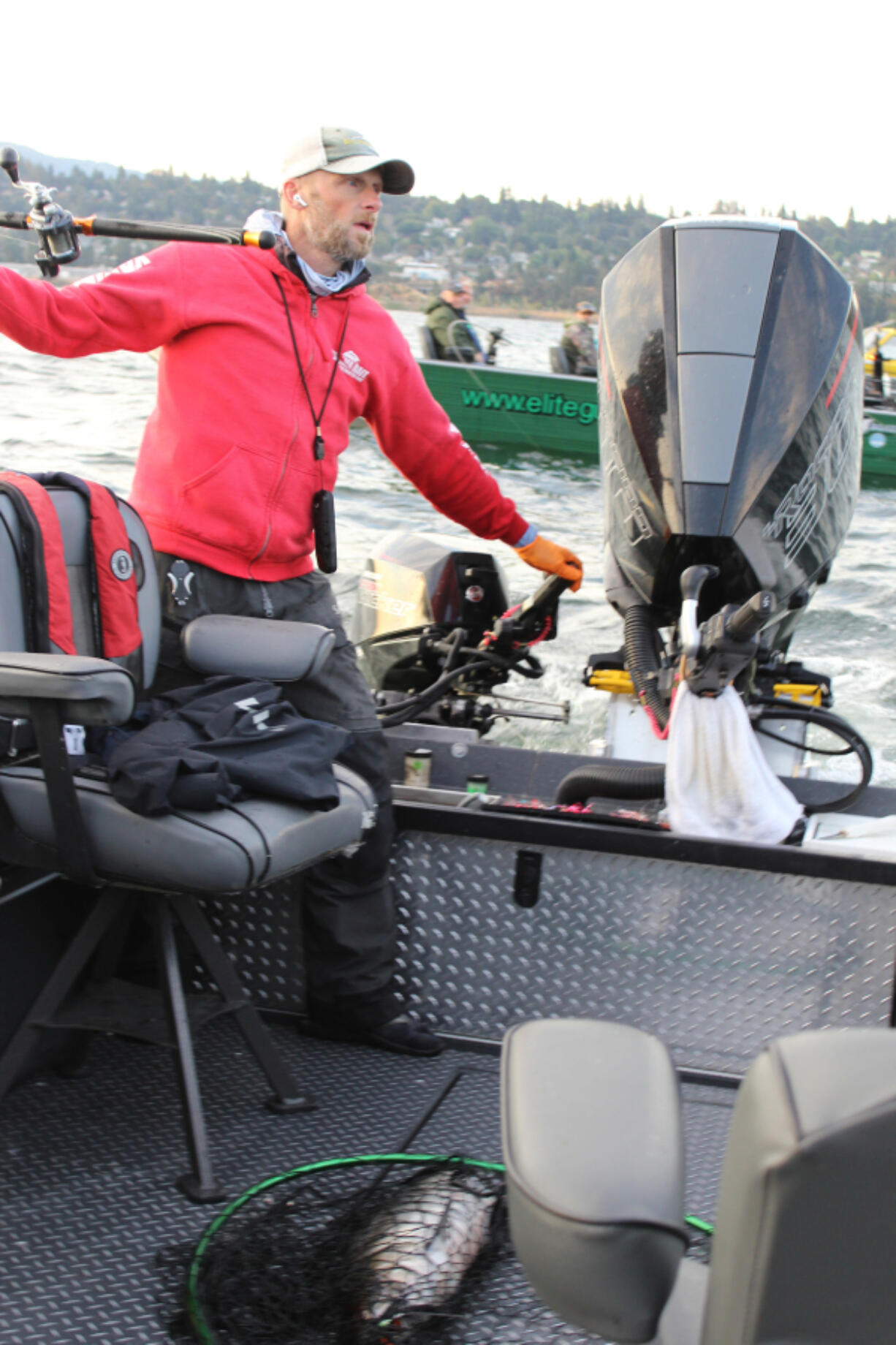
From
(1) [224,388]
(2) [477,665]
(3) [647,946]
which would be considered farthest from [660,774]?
(1) [224,388]

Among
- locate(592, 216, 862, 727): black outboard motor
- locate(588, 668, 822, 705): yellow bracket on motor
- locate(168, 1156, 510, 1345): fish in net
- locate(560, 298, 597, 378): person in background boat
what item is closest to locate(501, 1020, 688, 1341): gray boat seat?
locate(168, 1156, 510, 1345): fish in net

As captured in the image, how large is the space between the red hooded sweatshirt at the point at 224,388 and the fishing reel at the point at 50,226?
61 mm

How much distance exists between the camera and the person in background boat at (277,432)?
88.7 inches

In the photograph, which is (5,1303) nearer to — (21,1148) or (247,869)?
(21,1148)

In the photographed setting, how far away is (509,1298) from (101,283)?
1844mm

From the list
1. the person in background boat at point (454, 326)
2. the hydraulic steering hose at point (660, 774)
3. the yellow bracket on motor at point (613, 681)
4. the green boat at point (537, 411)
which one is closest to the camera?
the hydraulic steering hose at point (660, 774)

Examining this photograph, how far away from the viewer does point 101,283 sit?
2.30 m

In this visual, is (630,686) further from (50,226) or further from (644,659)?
(50,226)

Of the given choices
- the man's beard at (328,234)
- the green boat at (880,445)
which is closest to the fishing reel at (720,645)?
the man's beard at (328,234)

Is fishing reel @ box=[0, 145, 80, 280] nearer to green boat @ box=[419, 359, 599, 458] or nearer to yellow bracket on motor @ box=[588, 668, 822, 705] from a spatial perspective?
yellow bracket on motor @ box=[588, 668, 822, 705]

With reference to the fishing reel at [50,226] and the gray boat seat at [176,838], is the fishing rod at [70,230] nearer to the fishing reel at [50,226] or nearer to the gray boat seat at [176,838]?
the fishing reel at [50,226]

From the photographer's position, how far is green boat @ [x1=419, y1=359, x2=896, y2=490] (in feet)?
56.5

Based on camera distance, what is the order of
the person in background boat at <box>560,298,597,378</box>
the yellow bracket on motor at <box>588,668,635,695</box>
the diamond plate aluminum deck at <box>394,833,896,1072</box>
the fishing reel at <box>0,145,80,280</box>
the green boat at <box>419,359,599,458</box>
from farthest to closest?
the person in background boat at <box>560,298,597,378</box> → the green boat at <box>419,359,599,458</box> → the yellow bracket on motor at <box>588,668,635,695</box> → the fishing reel at <box>0,145,80,280</box> → the diamond plate aluminum deck at <box>394,833,896,1072</box>

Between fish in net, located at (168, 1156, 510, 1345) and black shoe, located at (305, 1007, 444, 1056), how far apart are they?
1.27ft
